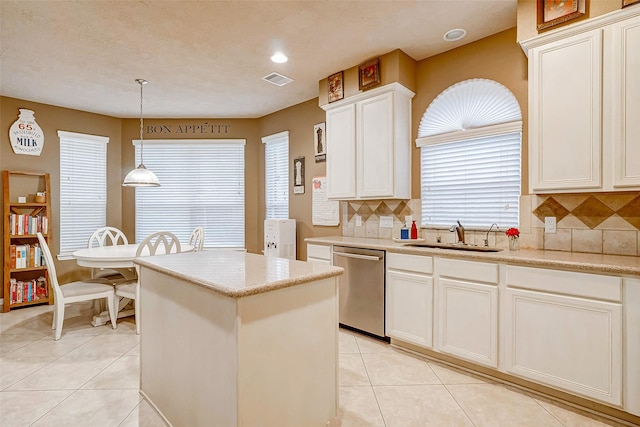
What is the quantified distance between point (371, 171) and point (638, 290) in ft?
7.01

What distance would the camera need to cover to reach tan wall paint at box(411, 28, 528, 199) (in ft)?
8.75

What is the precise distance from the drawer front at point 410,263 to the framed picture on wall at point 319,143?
5.94 feet

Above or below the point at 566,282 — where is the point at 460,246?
above

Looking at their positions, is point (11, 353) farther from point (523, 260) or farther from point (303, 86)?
point (523, 260)

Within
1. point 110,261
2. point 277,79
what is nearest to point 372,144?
point 277,79

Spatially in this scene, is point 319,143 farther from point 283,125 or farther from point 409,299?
point 409,299

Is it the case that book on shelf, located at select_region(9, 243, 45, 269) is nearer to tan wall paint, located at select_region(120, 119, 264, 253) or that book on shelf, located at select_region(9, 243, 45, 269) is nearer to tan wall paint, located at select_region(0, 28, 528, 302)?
tan wall paint, located at select_region(0, 28, 528, 302)

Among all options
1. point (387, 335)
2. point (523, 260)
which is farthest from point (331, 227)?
point (523, 260)

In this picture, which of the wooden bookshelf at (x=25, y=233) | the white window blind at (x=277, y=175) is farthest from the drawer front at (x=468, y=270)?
the wooden bookshelf at (x=25, y=233)

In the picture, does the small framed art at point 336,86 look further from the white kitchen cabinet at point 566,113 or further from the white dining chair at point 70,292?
the white dining chair at point 70,292

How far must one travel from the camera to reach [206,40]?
286 cm

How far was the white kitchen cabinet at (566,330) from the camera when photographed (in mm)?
1859

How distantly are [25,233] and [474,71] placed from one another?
533cm

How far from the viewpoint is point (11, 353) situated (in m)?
2.84
